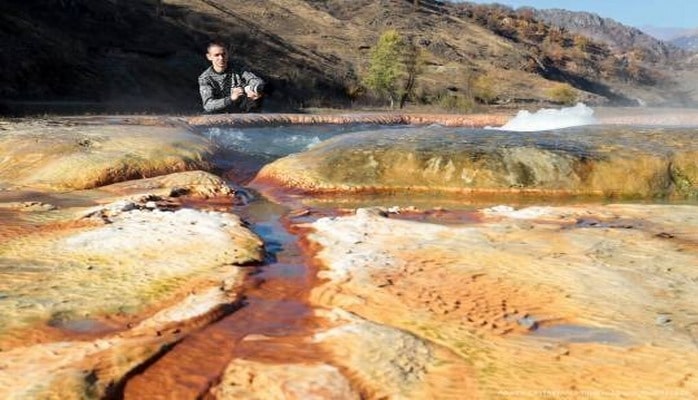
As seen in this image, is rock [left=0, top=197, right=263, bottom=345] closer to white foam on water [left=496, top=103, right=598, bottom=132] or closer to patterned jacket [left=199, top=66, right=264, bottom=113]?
patterned jacket [left=199, top=66, right=264, bottom=113]

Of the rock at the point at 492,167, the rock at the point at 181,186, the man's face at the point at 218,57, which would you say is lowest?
the rock at the point at 181,186

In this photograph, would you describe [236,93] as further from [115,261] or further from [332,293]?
[332,293]

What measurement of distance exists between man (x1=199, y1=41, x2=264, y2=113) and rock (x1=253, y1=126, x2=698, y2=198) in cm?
109

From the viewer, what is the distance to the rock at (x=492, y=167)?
374 inches

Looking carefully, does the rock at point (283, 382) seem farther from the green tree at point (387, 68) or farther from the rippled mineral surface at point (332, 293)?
the green tree at point (387, 68)

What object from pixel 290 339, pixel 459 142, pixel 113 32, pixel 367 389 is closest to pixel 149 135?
pixel 459 142

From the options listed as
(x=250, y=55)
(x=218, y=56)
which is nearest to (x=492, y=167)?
(x=218, y=56)

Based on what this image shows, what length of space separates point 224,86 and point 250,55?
4539cm

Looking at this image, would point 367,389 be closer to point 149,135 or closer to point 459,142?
point 459,142

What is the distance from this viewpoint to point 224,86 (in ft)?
34.6

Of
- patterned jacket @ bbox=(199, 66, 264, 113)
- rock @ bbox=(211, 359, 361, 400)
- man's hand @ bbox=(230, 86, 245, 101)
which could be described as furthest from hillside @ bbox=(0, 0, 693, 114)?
rock @ bbox=(211, 359, 361, 400)

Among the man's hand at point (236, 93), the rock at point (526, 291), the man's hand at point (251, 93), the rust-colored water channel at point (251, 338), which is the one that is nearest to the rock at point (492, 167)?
the man's hand at point (251, 93)

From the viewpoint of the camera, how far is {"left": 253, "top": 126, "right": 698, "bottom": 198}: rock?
31.1 feet

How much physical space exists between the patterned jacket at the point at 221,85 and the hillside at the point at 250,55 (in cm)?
1451
